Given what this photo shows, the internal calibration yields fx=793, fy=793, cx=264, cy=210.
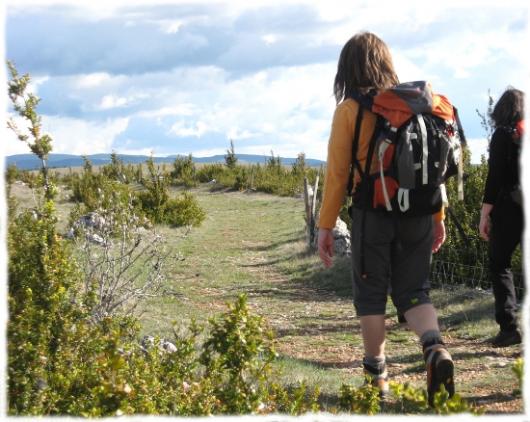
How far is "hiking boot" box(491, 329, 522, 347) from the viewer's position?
557cm

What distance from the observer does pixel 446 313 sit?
24.7ft

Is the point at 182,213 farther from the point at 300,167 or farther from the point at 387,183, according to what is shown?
the point at 387,183

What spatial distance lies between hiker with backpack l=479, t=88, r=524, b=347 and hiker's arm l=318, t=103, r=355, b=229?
1538 mm

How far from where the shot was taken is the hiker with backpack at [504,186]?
5016mm

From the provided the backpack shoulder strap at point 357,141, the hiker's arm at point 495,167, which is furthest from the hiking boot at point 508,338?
the backpack shoulder strap at point 357,141

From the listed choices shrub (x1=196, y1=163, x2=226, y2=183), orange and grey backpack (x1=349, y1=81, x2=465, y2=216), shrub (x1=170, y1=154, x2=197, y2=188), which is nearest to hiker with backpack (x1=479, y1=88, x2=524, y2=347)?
orange and grey backpack (x1=349, y1=81, x2=465, y2=216)

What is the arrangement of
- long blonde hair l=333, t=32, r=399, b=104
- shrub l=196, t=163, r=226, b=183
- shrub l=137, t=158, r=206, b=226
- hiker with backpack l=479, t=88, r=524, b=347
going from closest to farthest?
long blonde hair l=333, t=32, r=399, b=104 → hiker with backpack l=479, t=88, r=524, b=347 → shrub l=137, t=158, r=206, b=226 → shrub l=196, t=163, r=226, b=183

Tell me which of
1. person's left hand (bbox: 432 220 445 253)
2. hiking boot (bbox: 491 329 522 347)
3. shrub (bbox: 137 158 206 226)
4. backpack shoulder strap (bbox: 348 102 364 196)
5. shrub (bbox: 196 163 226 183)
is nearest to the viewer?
backpack shoulder strap (bbox: 348 102 364 196)

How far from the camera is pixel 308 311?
8523 millimetres

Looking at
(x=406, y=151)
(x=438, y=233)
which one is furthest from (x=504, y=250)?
(x=406, y=151)

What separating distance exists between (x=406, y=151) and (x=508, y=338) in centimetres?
248

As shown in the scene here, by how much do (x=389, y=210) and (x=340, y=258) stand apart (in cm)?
736

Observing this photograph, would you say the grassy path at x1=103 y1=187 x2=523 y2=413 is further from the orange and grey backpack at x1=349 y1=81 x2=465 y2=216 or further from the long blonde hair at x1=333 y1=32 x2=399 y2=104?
the long blonde hair at x1=333 y1=32 x2=399 y2=104

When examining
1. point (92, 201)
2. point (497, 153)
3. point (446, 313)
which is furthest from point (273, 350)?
point (92, 201)
